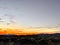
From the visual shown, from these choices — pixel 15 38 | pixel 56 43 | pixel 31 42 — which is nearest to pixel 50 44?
pixel 56 43

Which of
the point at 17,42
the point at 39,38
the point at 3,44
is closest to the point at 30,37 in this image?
the point at 39,38

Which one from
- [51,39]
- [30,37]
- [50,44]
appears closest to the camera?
[50,44]

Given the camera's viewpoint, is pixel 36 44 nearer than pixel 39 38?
Yes

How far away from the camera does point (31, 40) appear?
2031 centimetres

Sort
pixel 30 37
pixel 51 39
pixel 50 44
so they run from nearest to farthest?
pixel 50 44, pixel 51 39, pixel 30 37

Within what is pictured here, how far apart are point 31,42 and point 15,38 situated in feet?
5.76

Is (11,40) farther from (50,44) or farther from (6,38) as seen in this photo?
(50,44)

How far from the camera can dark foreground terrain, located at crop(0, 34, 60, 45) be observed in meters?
18.8

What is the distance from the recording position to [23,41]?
774 inches

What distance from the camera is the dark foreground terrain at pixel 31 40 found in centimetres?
1878

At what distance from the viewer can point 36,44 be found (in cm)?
1938

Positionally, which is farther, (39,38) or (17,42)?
(39,38)

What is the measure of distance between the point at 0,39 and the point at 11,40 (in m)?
1.11

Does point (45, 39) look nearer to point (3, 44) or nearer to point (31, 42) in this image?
point (31, 42)
